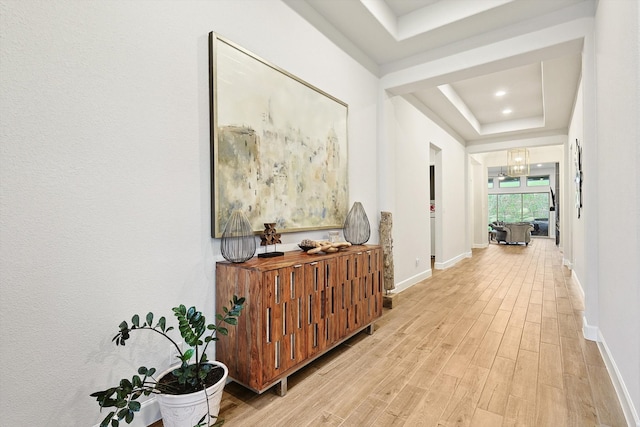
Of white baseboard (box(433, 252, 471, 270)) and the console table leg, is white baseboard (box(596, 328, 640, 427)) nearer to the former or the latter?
the console table leg

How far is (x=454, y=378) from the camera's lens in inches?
77.8

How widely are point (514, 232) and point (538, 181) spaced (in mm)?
4976

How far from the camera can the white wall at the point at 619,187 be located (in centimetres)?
144

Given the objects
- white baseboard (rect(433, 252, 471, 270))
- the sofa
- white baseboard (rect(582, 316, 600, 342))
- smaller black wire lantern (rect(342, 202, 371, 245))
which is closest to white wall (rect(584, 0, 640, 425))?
white baseboard (rect(582, 316, 600, 342))

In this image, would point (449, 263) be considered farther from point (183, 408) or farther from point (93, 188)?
point (93, 188)

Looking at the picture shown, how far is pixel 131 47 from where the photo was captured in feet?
4.85

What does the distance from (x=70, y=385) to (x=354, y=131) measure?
2.86m

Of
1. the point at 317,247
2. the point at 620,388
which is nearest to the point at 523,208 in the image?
the point at 620,388

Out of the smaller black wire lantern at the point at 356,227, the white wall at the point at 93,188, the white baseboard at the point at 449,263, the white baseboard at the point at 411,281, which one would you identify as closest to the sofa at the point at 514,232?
the white baseboard at the point at 449,263

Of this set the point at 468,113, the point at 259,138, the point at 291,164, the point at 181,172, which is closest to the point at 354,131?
the point at 291,164

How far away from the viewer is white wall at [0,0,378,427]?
45.5 inches

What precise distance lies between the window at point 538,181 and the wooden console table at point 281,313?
14.0 m

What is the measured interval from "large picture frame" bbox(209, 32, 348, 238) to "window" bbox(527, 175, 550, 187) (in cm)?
1342

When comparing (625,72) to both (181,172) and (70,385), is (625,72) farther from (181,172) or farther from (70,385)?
(70,385)
